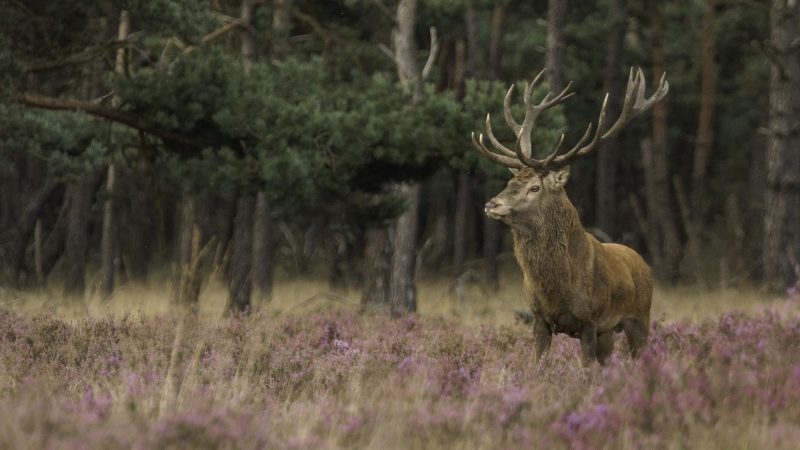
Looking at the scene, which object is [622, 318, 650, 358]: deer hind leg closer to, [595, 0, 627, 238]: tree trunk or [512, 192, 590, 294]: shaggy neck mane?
[512, 192, 590, 294]: shaggy neck mane

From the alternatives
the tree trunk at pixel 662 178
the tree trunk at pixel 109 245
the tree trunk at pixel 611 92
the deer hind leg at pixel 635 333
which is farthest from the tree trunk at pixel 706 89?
the deer hind leg at pixel 635 333

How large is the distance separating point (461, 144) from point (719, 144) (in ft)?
87.3

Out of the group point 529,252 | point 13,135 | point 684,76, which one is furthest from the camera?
point 684,76

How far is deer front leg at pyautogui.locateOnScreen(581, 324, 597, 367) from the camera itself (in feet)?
28.4

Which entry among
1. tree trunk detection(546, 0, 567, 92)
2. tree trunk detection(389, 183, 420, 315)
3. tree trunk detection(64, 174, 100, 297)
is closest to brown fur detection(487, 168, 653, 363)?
tree trunk detection(546, 0, 567, 92)

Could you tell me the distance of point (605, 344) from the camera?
9.16 meters

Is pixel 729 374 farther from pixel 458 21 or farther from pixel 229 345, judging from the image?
pixel 458 21

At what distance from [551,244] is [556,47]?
26.7ft

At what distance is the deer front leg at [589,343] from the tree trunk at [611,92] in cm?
1427

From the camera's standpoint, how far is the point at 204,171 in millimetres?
13180

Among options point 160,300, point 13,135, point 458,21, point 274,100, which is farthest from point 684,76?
point 13,135

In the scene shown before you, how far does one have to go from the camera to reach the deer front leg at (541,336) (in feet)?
28.7

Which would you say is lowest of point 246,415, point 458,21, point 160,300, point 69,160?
point 160,300

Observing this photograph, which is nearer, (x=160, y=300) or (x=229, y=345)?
(x=229, y=345)
